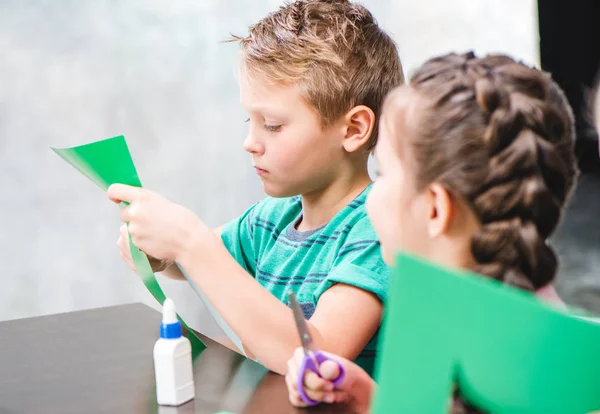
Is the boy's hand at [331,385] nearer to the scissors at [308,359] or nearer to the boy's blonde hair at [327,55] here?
the scissors at [308,359]

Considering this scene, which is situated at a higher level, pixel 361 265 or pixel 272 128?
pixel 272 128

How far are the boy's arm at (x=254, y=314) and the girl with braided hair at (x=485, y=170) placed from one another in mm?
297

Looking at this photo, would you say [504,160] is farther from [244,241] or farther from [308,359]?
[244,241]

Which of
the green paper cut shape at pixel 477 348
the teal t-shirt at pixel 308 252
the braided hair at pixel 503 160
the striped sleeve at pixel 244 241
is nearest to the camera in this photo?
the green paper cut shape at pixel 477 348

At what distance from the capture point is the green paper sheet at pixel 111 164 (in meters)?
0.99

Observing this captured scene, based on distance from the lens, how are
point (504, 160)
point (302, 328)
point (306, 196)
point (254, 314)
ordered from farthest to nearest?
1. point (306, 196)
2. point (254, 314)
3. point (302, 328)
4. point (504, 160)

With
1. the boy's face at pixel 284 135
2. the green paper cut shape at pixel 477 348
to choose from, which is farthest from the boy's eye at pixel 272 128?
the green paper cut shape at pixel 477 348

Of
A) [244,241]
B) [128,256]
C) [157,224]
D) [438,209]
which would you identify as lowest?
[244,241]

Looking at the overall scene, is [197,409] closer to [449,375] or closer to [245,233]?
[449,375]

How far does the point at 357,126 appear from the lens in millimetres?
1270

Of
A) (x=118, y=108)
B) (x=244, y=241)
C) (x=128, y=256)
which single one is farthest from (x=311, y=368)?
(x=118, y=108)

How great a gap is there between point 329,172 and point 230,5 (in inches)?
71.7

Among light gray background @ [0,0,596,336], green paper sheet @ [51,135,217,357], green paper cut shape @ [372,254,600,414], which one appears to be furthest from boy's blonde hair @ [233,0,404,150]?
light gray background @ [0,0,596,336]

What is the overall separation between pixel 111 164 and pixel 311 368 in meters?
0.42
